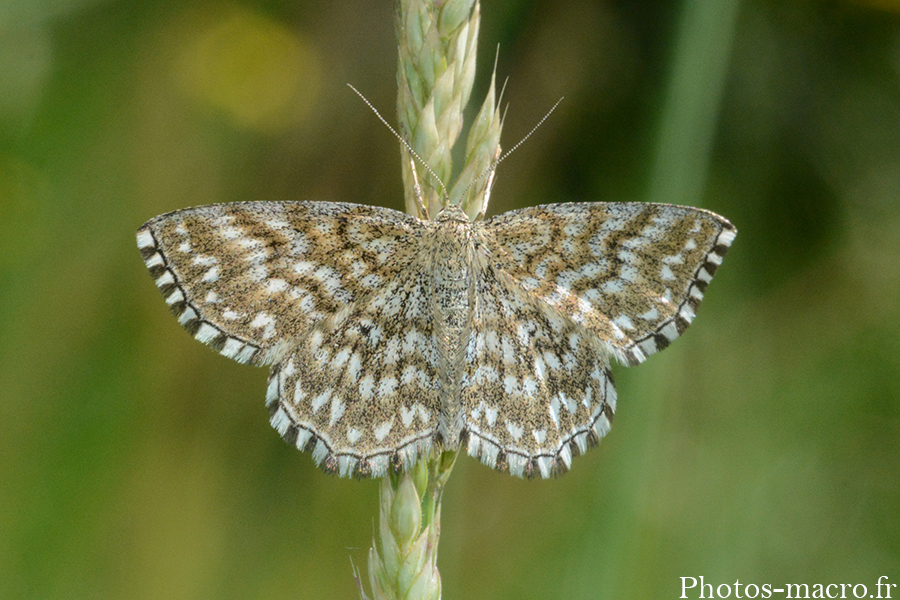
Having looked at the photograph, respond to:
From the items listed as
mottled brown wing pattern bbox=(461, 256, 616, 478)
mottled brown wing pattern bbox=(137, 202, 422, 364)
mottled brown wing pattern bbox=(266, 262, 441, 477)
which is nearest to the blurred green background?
mottled brown wing pattern bbox=(461, 256, 616, 478)

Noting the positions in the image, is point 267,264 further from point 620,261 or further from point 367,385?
point 620,261

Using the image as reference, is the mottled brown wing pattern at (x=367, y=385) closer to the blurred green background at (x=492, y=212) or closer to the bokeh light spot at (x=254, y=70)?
the blurred green background at (x=492, y=212)

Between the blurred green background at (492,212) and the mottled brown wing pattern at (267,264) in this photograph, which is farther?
the blurred green background at (492,212)

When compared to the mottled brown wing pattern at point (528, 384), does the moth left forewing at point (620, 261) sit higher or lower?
higher

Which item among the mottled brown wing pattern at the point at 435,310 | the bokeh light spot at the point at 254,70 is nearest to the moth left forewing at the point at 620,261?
the mottled brown wing pattern at the point at 435,310

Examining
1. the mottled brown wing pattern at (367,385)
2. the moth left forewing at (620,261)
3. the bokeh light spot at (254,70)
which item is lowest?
the mottled brown wing pattern at (367,385)

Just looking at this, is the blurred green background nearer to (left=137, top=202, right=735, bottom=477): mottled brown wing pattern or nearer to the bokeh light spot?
the bokeh light spot

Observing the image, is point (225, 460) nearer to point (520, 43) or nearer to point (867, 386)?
point (520, 43)
